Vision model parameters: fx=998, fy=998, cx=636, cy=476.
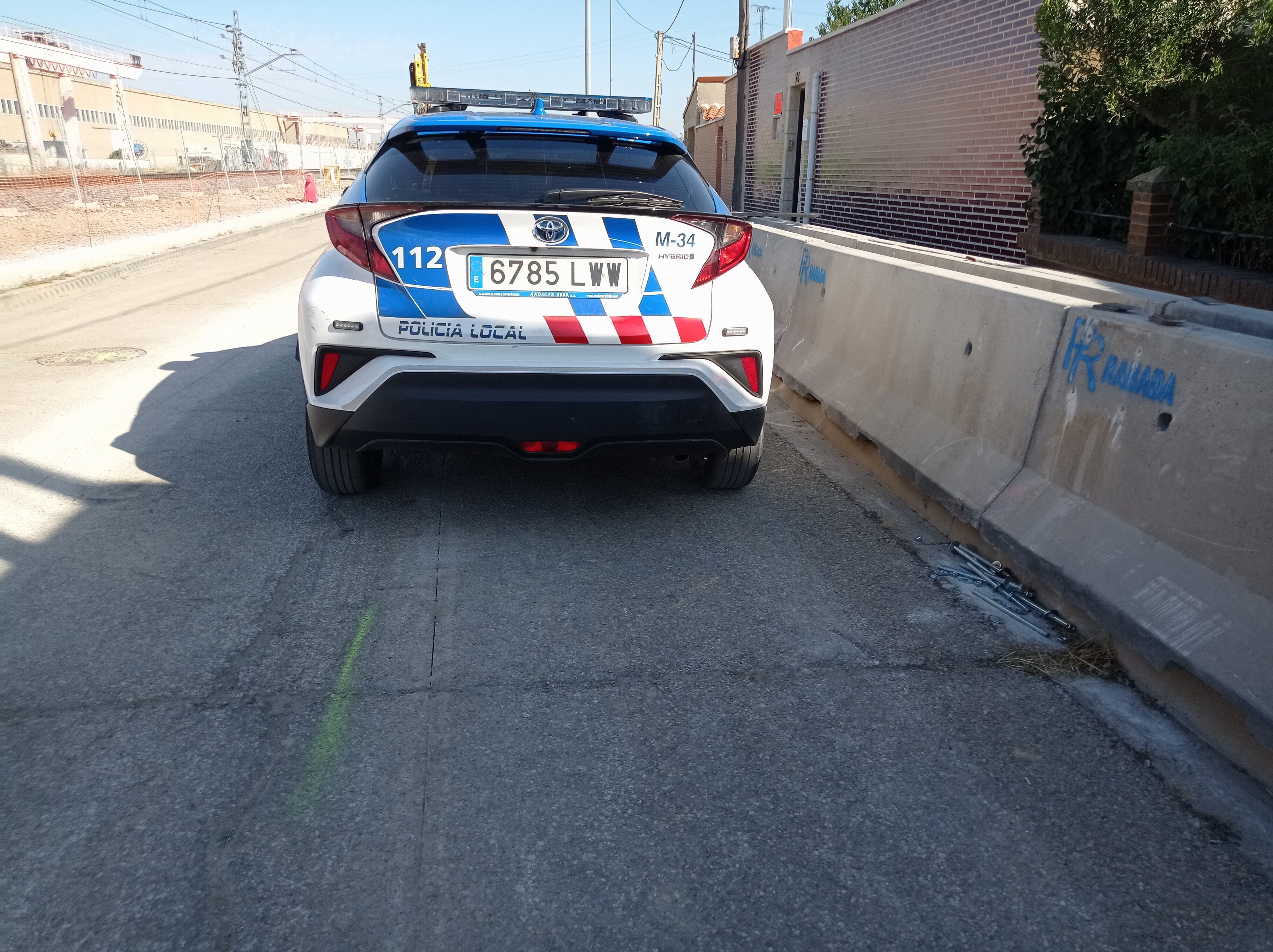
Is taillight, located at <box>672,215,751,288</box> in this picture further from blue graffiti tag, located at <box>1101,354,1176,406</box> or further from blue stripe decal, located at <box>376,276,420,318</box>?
blue graffiti tag, located at <box>1101,354,1176,406</box>

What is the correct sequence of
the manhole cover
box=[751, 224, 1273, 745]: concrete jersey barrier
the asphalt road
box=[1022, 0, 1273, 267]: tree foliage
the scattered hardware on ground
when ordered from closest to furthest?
1. the asphalt road
2. box=[751, 224, 1273, 745]: concrete jersey barrier
3. the scattered hardware on ground
4. box=[1022, 0, 1273, 267]: tree foliage
5. the manhole cover

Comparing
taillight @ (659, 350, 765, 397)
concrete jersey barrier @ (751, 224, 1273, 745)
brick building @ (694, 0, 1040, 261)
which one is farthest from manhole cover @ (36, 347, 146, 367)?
brick building @ (694, 0, 1040, 261)

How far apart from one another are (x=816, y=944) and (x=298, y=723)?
1.57 meters

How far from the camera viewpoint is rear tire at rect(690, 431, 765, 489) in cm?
474

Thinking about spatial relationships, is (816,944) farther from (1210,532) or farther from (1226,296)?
(1226,296)

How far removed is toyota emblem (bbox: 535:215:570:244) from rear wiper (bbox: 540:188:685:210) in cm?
7

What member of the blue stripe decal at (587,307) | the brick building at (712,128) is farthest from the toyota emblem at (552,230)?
the brick building at (712,128)

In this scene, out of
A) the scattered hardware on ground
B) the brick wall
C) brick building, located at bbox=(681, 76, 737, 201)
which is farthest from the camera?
brick building, located at bbox=(681, 76, 737, 201)

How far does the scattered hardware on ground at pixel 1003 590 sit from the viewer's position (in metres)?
3.54

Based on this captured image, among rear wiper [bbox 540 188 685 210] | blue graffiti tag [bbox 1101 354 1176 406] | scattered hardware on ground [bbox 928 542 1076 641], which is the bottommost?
scattered hardware on ground [bbox 928 542 1076 641]

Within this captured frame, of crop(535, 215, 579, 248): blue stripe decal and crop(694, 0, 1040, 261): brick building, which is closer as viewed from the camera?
crop(535, 215, 579, 248): blue stripe decal

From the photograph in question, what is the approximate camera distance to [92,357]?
27.3 ft

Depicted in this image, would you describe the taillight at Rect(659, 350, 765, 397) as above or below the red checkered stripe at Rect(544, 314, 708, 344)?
below

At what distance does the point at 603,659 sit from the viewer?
10.7 ft
